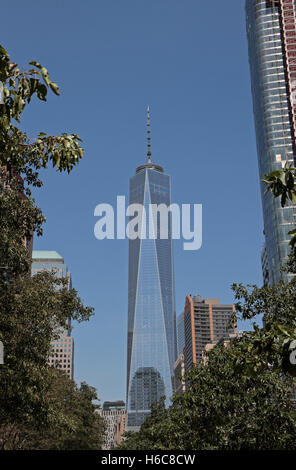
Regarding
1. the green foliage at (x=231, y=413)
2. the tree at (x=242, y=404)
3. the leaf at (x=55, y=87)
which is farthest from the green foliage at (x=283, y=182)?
the green foliage at (x=231, y=413)

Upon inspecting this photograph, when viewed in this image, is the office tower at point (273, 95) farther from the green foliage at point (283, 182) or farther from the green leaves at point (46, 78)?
the green leaves at point (46, 78)

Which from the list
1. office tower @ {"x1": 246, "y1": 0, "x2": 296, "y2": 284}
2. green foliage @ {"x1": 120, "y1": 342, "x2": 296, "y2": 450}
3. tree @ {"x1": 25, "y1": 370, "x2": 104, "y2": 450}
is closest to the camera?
green foliage @ {"x1": 120, "y1": 342, "x2": 296, "y2": 450}

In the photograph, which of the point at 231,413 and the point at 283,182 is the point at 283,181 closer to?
the point at 283,182

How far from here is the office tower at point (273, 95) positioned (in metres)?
112

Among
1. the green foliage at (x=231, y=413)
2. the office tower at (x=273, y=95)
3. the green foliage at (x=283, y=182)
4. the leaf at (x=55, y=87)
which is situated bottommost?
the green foliage at (x=231, y=413)

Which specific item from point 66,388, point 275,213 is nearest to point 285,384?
point 66,388

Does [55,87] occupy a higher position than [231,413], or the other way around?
[55,87]

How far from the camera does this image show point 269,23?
129m

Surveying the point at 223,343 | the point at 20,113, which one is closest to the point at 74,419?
the point at 20,113

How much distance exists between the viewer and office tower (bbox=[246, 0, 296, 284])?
111625mm

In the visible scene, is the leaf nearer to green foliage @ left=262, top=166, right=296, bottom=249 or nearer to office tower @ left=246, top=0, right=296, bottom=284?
green foliage @ left=262, top=166, right=296, bottom=249

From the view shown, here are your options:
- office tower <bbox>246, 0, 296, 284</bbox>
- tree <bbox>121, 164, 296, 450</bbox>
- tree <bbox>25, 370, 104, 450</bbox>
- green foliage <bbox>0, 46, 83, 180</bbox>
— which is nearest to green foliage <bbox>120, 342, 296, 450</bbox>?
tree <bbox>121, 164, 296, 450</bbox>

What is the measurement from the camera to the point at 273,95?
12412 centimetres

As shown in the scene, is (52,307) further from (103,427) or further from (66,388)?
(103,427)
